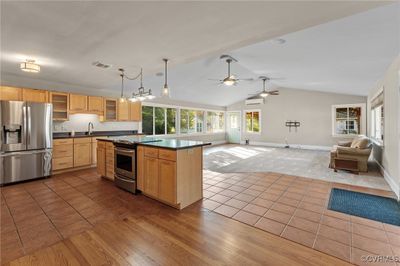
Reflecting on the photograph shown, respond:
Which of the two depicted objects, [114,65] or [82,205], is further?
[114,65]

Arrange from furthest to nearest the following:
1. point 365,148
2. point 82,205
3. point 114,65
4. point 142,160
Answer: point 365,148 → point 114,65 → point 142,160 → point 82,205

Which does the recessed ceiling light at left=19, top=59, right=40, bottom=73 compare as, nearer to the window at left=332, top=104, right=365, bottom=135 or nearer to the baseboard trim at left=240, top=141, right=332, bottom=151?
the baseboard trim at left=240, top=141, right=332, bottom=151

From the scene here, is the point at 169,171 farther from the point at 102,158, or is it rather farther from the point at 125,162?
the point at 102,158

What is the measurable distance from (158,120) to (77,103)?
3191mm

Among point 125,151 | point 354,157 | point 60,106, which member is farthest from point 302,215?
point 60,106

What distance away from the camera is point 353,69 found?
4.20 metres

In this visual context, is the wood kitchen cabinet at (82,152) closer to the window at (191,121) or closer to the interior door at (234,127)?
the window at (191,121)

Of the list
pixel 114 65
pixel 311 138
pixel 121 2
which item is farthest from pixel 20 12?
pixel 311 138

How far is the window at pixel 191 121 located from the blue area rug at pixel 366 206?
6.67 metres

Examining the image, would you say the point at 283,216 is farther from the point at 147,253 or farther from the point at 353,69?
the point at 353,69

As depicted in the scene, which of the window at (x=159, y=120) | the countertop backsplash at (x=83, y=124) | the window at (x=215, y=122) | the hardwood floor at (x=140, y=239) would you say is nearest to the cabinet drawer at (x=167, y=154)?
the hardwood floor at (x=140, y=239)

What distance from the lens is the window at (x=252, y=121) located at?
1048 centimetres

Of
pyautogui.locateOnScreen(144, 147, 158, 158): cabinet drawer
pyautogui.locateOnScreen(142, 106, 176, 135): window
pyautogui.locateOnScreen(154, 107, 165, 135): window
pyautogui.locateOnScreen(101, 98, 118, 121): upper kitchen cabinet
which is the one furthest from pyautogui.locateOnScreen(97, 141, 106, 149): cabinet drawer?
pyautogui.locateOnScreen(154, 107, 165, 135): window

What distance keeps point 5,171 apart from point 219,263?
4.69m
